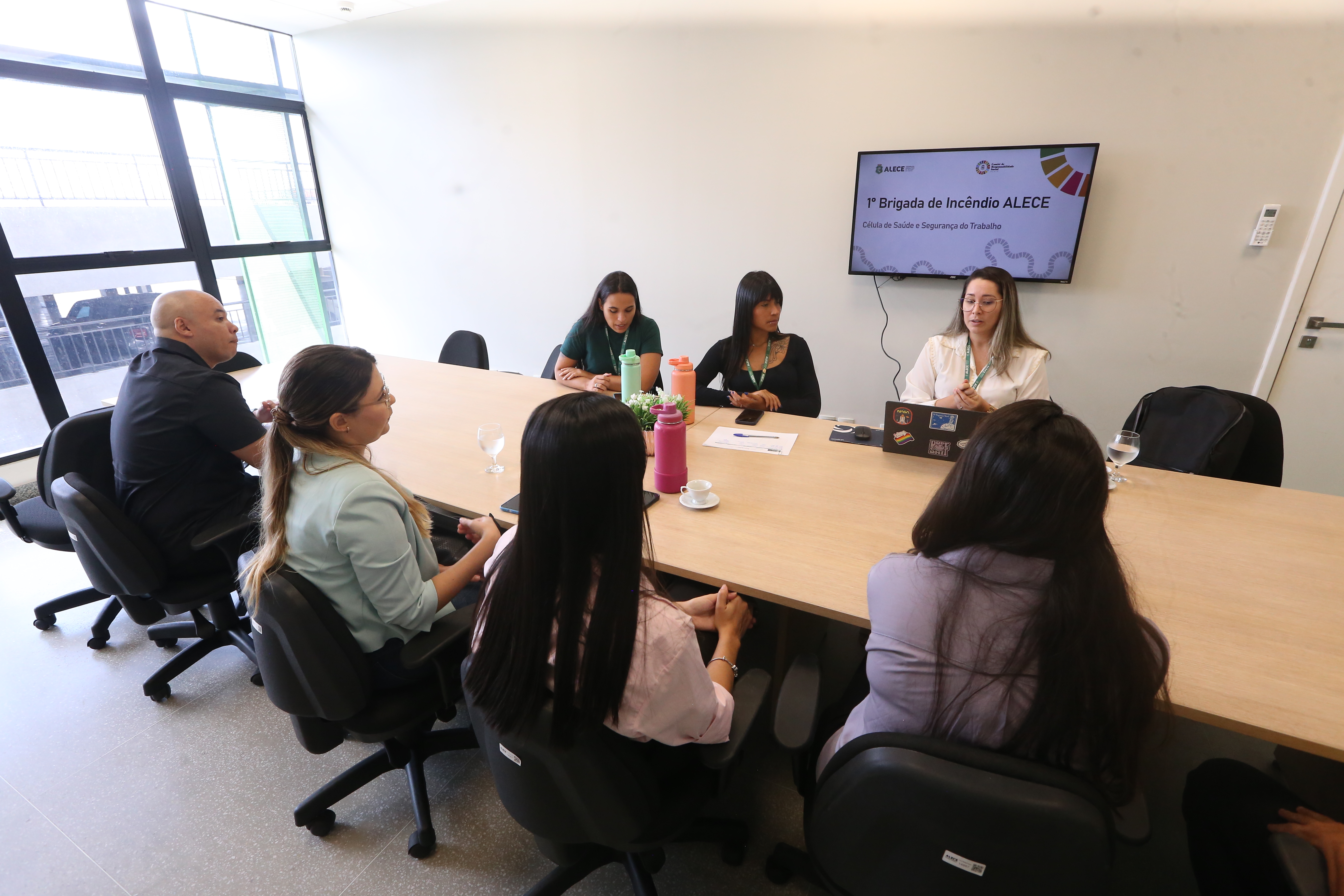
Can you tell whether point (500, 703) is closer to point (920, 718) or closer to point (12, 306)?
point (920, 718)

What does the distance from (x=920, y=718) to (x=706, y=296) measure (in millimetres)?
3400

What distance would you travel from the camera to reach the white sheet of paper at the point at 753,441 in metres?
2.10

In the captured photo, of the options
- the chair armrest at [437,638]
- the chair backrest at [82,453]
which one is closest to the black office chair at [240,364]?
the chair backrest at [82,453]

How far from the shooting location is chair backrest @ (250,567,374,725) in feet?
3.79

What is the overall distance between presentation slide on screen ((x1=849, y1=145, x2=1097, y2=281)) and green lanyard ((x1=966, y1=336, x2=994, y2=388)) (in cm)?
97

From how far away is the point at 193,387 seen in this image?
1.82 m

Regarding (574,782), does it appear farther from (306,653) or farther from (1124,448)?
(1124,448)

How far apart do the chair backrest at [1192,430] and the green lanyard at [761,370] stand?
140cm

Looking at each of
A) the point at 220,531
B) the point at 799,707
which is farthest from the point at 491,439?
the point at 799,707

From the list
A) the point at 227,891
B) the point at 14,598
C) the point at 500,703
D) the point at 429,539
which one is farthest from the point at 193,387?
the point at 14,598

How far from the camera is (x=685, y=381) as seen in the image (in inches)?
85.9

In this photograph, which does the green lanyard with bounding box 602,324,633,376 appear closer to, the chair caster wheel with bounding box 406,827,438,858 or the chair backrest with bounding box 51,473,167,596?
the chair backrest with bounding box 51,473,167,596

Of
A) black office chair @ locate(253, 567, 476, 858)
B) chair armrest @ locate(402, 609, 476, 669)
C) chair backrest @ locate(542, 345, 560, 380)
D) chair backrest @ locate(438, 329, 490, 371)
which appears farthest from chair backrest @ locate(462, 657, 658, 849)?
chair backrest @ locate(438, 329, 490, 371)

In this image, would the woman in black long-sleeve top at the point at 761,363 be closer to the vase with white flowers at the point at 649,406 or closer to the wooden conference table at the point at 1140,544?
the wooden conference table at the point at 1140,544
